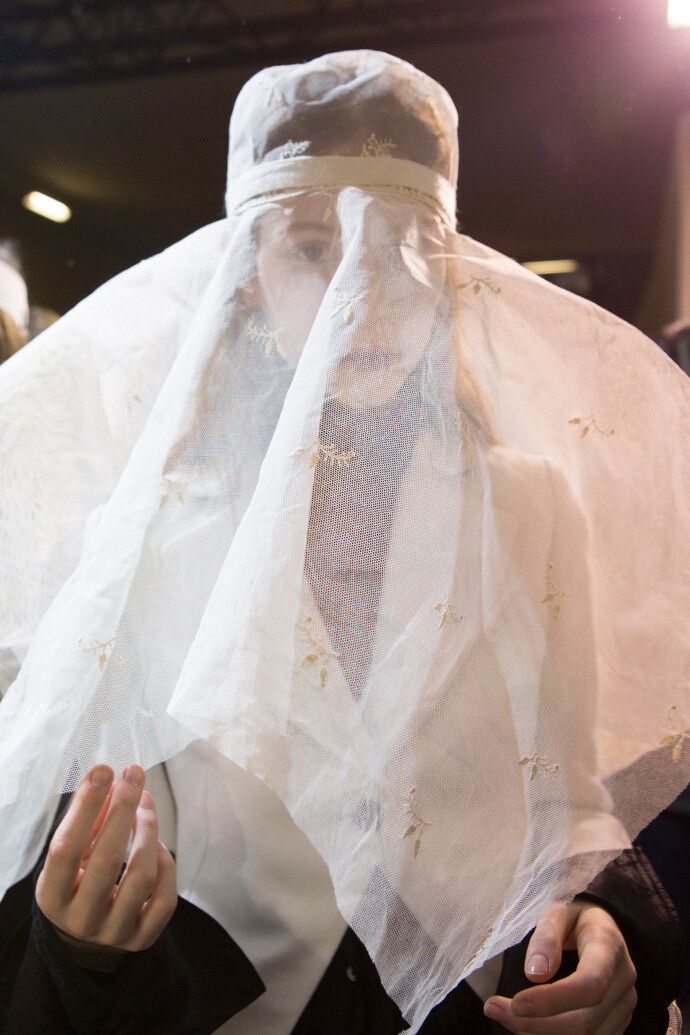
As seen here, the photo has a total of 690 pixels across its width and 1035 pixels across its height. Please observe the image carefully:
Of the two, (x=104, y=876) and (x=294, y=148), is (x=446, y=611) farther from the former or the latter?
(x=294, y=148)

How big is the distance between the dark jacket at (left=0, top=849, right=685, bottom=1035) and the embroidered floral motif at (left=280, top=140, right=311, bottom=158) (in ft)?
2.21

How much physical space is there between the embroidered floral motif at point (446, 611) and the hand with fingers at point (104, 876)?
0.82ft

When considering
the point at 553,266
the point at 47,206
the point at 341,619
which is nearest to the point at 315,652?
the point at 341,619

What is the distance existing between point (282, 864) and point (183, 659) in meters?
0.25

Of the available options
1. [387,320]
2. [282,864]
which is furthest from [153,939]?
[387,320]

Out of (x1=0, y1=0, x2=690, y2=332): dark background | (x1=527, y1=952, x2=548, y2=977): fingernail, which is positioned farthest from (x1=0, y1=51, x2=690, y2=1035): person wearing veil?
(x1=0, y1=0, x2=690, y2=332): dark background

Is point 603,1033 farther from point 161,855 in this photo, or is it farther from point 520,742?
point 161,855

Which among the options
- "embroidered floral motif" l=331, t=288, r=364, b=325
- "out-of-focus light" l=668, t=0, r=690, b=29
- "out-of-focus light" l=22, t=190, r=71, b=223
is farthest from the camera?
"out-of-focus light" l=22, t=190, r=71, b=223

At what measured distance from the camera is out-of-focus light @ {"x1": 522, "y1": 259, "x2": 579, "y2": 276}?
0.82 metres

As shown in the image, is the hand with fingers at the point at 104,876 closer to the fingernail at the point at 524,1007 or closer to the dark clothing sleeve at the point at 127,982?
the dark clothing sleeve at the point at 127,982

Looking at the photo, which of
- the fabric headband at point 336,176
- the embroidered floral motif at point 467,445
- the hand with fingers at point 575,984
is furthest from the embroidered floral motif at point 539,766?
the fabric headband at point 336,176

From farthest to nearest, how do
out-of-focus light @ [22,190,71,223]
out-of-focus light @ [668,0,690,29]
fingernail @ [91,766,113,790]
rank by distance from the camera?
out-of-focus light @ [22,190,71,223] < out-of-focus light @ [668,0,690,29] < fingernail @ [91,766,113,790]

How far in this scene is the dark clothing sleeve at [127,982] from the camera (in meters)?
0.54

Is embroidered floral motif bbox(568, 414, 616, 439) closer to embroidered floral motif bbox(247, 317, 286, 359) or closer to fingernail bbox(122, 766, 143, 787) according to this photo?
embroidered floral motif bbox(247, 317, 286, 359)
